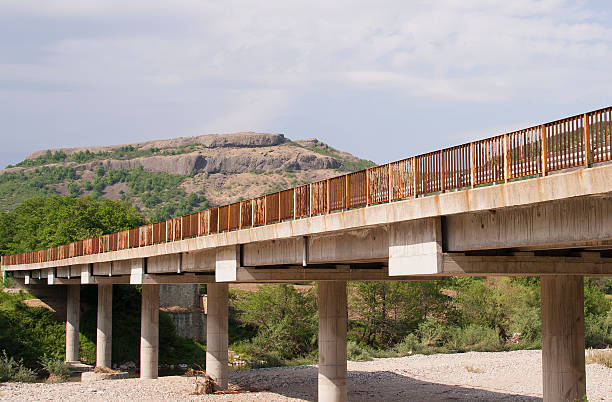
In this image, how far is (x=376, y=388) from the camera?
35.0m

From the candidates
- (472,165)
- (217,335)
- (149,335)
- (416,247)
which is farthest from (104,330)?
(472,165)

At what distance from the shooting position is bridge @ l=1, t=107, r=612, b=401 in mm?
12352

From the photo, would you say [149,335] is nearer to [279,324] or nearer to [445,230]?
[279,324]

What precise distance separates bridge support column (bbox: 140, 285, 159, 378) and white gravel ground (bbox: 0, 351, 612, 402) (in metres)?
2.42

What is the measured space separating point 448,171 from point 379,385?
23.1 meters

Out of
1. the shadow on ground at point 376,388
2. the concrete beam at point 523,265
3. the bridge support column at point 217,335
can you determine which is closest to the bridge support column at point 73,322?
the shadow on ground at point 376,388

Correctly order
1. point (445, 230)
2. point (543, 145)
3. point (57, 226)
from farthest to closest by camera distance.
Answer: point (57, 226) → point (445, 230) → point (543, 145)

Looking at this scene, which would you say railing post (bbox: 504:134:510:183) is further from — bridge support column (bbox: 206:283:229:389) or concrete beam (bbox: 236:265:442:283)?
bridge support column (bbox: 206:283:229:389)

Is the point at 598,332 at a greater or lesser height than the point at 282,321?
lesser

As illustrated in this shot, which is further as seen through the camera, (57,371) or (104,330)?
(104,330)

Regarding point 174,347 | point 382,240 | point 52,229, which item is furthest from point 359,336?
point 382,240

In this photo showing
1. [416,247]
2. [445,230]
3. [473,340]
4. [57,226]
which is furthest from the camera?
[57,226]

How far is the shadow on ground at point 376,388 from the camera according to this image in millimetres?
31531

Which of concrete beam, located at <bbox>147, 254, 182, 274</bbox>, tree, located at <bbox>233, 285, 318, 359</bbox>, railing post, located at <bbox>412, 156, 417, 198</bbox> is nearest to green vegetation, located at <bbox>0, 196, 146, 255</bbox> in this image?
tree, located at <bbox>233, 285, 318, 359</bbox>
